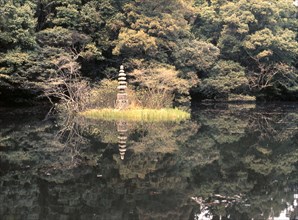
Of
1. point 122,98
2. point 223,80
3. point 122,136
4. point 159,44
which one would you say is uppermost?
point 159,44

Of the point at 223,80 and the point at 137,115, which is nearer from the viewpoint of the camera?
the point at 137,115

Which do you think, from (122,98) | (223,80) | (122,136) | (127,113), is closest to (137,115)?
(127,113)

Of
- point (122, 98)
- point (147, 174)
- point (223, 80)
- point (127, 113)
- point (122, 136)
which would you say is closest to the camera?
point (147, 174)

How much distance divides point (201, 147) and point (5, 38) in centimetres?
1040

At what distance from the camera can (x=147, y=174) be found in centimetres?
603

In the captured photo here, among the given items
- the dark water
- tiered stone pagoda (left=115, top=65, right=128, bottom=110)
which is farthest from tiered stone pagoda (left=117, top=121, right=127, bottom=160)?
tiered stone pagoda (left=115, top=65, right=128, bottom=110)

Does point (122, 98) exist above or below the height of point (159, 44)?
below

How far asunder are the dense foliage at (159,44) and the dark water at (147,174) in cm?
676

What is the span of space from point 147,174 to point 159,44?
1370cm

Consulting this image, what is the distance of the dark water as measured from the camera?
451 centimetres

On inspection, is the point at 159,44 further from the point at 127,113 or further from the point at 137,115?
the point at 137,115

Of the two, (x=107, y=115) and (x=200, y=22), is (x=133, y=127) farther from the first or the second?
(x=200, y=22)

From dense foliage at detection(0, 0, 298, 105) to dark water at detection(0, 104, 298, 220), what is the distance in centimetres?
676

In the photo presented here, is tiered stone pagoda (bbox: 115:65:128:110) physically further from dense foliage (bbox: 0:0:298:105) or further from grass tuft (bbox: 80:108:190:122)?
dense foliage (bbox: 0:0:298:105)
